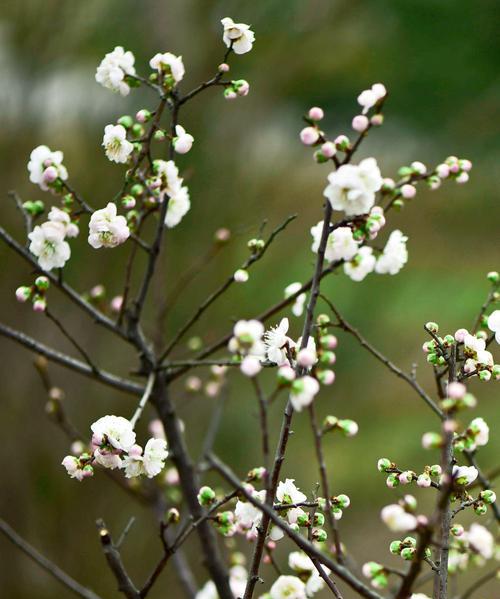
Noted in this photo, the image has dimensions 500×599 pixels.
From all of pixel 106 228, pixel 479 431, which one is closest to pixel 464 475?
pixel 479 431

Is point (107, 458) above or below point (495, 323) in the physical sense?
below

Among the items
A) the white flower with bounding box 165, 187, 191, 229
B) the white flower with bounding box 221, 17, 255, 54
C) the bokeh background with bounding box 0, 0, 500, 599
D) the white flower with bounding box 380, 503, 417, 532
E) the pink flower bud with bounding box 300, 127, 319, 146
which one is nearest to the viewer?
the white flower with bounding box 380, 503, 417, 532

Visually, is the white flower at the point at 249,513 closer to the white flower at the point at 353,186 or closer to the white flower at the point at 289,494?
the white flower at the point at 289,494

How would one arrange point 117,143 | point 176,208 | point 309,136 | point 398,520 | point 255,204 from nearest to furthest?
point 398,520 < point 309,136 < point 117,143 < point 176,208 < point 255,204

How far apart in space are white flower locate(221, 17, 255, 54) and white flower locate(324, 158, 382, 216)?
0.65 ft

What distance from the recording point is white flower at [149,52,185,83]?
1.86 feet

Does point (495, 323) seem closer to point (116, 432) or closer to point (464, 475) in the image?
point (464, 475)

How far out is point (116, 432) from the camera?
47 cm

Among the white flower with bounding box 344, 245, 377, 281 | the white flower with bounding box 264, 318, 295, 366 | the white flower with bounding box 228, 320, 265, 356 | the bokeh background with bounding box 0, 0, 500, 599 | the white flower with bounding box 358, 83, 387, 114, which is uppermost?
the bokeh background with bounding box 0, 0, 500, 599

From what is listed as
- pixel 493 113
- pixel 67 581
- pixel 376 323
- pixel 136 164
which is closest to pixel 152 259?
pixel 136 164

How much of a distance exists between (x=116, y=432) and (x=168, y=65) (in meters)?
0.30

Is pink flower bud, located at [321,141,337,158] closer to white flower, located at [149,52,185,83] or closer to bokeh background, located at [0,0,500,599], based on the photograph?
white flower, located at [149,52,185,83]

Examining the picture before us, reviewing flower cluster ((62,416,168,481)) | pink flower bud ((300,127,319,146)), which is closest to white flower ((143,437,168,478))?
flower cluster ((62,416,168,481))

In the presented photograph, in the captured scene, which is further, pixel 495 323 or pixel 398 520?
pixel 495 323
